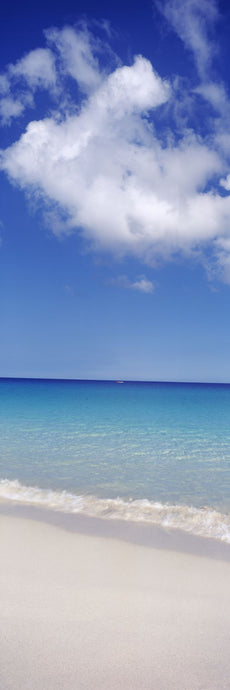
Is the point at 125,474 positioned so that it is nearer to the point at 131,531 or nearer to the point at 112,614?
the point at 131,531

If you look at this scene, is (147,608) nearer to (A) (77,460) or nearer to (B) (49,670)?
(B) (49,670)

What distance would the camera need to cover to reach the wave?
18.9ft

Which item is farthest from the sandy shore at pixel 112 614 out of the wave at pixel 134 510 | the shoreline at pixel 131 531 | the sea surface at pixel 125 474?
the sea surface at pixel 125 474

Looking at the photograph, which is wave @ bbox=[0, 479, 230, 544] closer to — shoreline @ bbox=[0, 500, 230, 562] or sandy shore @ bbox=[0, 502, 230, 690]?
shoreline @ bbox=[0, 500, 230, 562]

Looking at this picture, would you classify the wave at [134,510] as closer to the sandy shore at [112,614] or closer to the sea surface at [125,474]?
the sea surface at [125,474]

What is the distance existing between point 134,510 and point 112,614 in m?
3.06

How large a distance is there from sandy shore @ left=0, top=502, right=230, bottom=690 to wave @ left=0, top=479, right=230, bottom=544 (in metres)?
0.60

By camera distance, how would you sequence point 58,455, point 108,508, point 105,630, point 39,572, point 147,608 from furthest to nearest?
1. point 58,455
2. point 108,508
3. point 39,572
4. point 147,608
5. point 105,630

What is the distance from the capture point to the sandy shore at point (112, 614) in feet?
9.03

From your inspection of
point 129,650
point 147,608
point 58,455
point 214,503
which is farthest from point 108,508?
point 58,455

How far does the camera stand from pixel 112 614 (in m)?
3.44

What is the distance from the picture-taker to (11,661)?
282 centimetres

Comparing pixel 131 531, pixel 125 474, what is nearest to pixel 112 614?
pixel 131 531

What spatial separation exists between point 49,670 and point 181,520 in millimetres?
3646
